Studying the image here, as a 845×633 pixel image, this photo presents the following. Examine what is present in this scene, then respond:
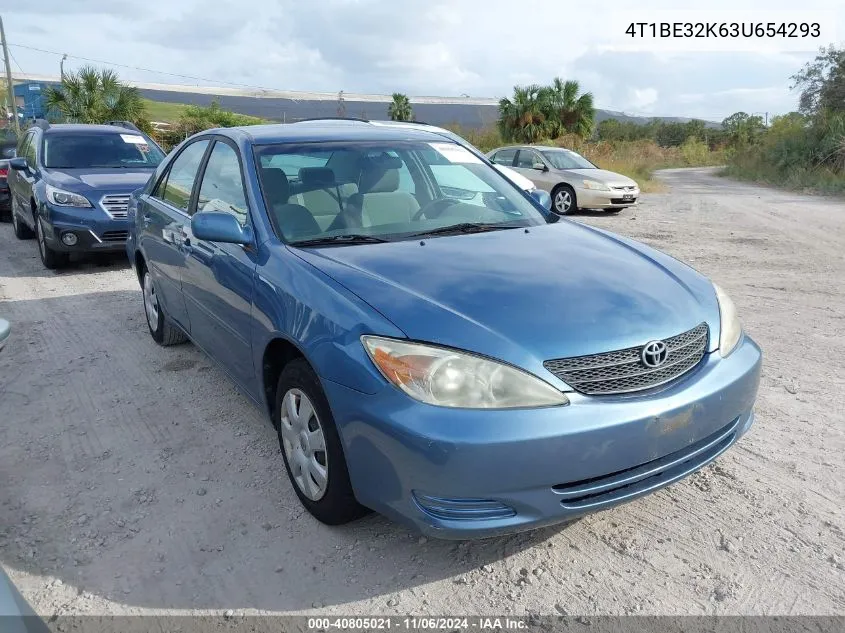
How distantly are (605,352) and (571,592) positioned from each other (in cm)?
85

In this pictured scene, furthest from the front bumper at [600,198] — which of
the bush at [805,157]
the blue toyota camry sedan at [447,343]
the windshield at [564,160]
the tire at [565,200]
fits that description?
the blue toyota camry sedan at [447,343]

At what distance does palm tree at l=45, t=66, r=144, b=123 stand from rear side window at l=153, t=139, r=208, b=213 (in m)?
22.7

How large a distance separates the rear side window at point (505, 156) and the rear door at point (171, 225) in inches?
431

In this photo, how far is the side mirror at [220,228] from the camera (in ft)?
9.98

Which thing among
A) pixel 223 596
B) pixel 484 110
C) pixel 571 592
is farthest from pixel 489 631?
pixel 484 110

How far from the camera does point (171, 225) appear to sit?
417 cm

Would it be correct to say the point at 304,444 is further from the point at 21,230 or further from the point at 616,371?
the point at 21,230

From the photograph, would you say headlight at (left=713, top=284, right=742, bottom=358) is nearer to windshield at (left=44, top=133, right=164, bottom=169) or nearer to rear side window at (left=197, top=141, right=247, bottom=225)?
rear side window at (left=197, top=141, right=247, bottom=225)

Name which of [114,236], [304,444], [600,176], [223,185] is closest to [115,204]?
[114,236]

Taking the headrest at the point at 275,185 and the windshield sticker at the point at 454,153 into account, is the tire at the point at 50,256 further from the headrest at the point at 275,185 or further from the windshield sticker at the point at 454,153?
the windshield sticker at the point at 454,153

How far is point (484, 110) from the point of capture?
42188 millimetres

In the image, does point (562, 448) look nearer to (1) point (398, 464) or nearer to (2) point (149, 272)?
(1) point (398, 464)

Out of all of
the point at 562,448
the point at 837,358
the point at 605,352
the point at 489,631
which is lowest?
the point at 489,631

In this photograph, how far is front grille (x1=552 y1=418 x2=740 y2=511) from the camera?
2234mm
